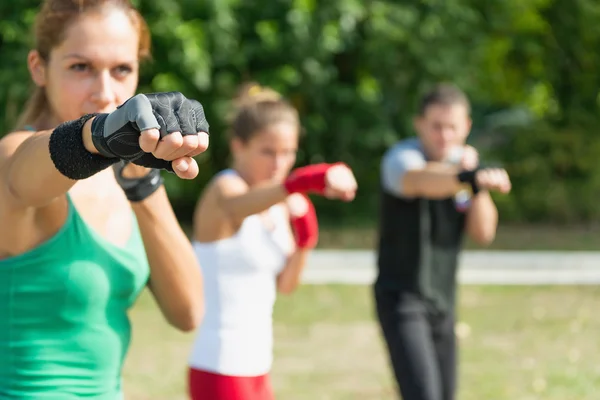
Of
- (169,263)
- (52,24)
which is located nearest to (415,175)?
(169,263)

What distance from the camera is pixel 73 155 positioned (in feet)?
6.79

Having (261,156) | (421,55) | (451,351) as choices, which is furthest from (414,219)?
(421,55)

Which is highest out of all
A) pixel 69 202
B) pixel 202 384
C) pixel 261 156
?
pixel 69 202

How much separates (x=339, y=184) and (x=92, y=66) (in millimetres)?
1153

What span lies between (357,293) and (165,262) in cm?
946

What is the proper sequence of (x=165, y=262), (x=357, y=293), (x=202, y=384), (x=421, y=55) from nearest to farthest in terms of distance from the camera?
(x=165, y=262) < (x=202, y=384) < (x=357, y=293) < (x=421, y=55)

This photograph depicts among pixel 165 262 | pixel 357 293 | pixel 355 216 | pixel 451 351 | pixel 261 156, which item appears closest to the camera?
pixel 165 262

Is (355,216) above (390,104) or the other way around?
the other way around

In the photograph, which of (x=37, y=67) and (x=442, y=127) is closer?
(x=37, y=67)

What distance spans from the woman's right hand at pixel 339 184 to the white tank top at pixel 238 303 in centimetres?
84

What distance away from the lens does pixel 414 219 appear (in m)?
5.50

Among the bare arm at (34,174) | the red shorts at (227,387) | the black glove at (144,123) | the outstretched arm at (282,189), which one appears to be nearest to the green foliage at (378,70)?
the outstretched arm at (282,189)

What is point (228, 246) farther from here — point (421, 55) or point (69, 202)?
point (421, 55)

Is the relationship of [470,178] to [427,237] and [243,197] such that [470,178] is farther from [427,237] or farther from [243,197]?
[243,197]
